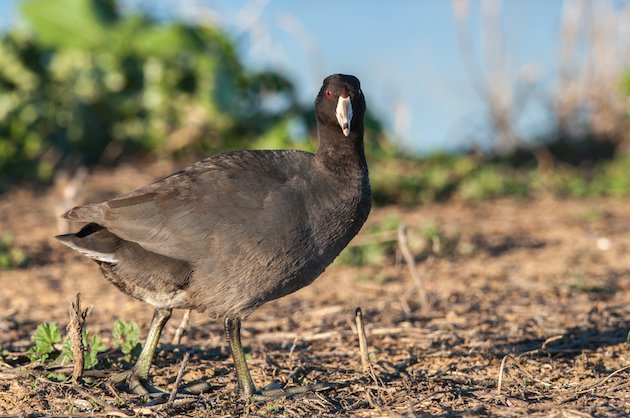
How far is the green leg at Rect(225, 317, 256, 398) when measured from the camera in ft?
13.0

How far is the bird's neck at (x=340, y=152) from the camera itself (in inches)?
161

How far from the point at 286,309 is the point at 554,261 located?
243 cm

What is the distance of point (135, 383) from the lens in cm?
405

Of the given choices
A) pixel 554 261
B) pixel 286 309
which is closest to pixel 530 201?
pixel 554 261

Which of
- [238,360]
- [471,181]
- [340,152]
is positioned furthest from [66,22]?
[238,360]

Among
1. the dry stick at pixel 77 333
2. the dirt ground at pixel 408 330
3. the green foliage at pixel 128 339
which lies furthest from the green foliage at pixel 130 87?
the dry stick at pixel 77 333

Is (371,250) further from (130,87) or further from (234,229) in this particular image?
(130,87)

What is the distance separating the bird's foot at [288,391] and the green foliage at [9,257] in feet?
11.2

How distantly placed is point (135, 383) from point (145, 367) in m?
0.11

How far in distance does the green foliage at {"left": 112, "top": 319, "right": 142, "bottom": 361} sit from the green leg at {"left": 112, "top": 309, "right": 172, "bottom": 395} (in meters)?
0.12

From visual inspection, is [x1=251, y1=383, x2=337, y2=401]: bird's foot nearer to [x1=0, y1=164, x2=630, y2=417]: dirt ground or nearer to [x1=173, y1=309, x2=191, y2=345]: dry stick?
[x1=0, y1=164, x2=630, y2=417]: dirt ground

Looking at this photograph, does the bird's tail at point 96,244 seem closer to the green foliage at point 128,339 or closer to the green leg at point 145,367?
the green leg at point 145,367

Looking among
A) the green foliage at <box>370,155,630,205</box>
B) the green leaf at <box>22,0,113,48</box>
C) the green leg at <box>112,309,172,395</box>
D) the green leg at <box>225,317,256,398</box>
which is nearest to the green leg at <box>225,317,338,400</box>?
the green leg at <box>225,317,256,398</box>

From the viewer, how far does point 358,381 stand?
416cm
